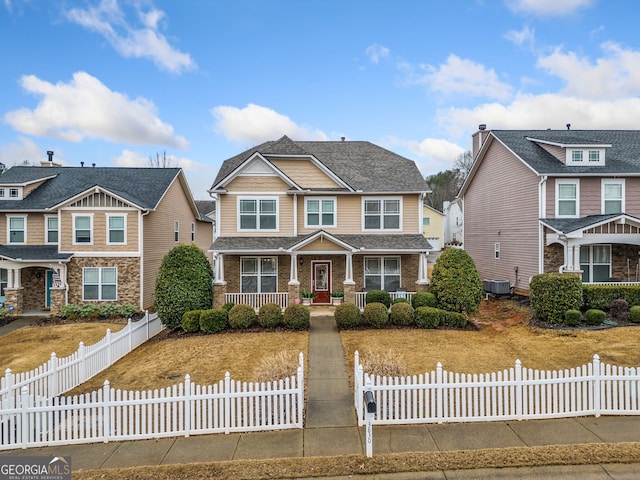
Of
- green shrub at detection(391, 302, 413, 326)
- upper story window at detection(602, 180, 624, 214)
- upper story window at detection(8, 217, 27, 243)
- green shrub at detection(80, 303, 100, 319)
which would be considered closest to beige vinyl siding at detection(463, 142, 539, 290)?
upper story window at detection(602, 180, 624, 214)

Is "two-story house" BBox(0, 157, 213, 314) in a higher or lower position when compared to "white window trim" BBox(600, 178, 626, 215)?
lower

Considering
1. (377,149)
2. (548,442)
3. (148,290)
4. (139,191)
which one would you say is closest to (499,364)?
(548,442)

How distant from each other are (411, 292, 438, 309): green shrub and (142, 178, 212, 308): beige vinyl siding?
1397 cm

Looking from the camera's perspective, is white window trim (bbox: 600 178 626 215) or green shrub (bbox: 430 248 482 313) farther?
white window trim (bbox: 600 178 626 215)

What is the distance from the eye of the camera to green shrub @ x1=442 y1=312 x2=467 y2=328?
14.3 meters

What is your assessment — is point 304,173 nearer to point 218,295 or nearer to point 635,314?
point 218,295

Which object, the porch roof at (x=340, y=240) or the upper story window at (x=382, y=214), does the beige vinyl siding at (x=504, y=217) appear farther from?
the upper story window at (x=382, y=214)

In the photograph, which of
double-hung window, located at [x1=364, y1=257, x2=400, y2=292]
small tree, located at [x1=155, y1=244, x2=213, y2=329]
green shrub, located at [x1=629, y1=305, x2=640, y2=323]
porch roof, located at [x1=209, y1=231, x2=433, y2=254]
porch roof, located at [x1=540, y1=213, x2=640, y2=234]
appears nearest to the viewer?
green shrub, located at [x1=629, y1=305, x2=640, y2=323]

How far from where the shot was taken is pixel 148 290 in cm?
1936

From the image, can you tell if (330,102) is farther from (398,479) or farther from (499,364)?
(398,479)

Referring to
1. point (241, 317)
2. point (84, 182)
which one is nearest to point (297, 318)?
point (241, 317)

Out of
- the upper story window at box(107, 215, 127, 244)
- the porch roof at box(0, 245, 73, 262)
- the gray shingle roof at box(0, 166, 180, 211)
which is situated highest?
the gray shingle roof at box(0, 166, 180, 211)

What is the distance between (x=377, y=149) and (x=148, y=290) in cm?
1586

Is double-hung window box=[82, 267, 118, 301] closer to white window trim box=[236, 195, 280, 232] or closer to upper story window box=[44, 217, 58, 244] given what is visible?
upper story window box=[44, 217, 58, 244]
